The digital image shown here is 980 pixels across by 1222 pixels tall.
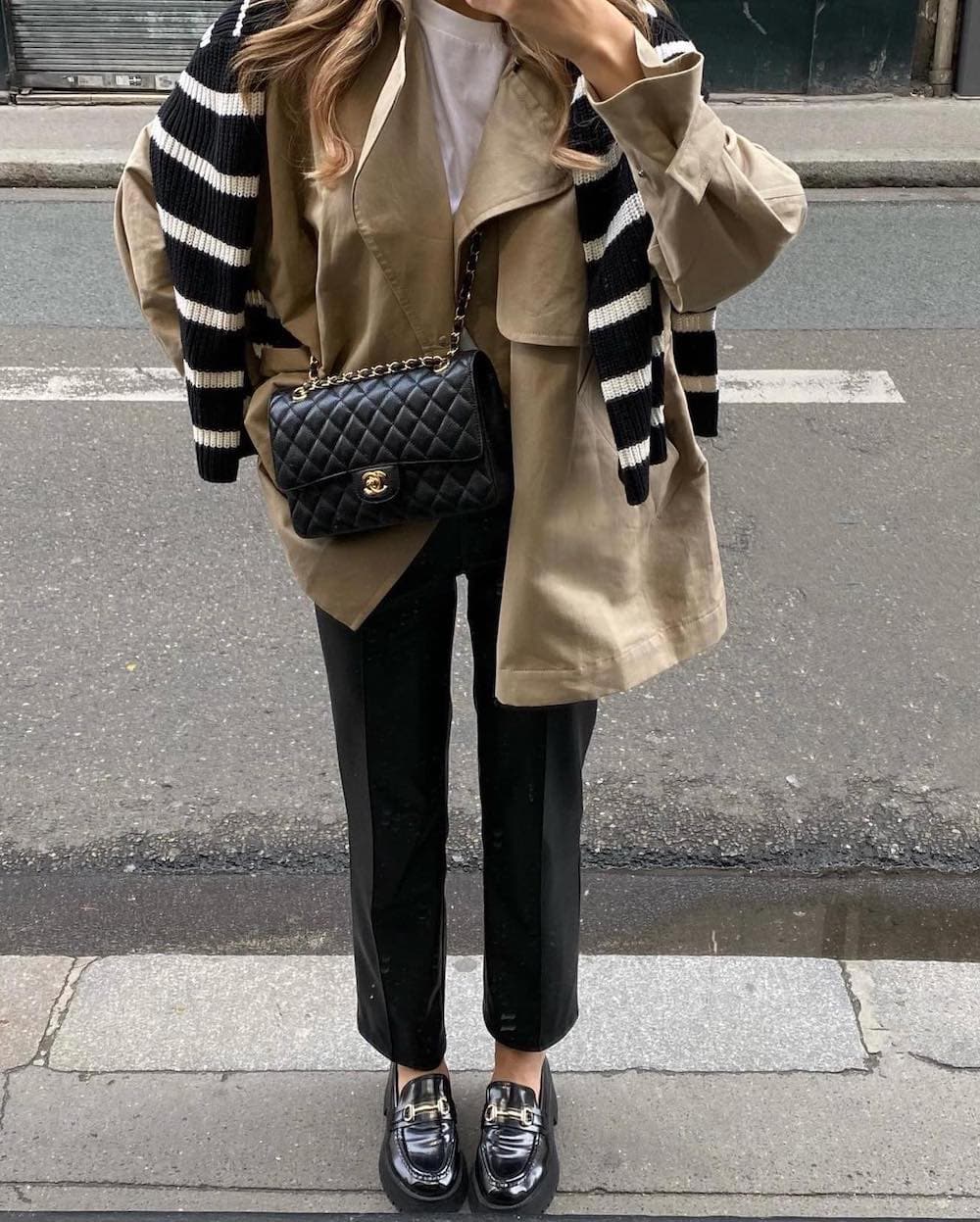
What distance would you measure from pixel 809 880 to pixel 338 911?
→ 99 centimetres

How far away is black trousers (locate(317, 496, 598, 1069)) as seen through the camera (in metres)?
1.80

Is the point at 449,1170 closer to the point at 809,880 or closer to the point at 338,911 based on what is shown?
the point at 338,911

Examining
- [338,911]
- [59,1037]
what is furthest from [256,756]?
[59,1037]

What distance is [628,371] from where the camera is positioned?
158 centimetres

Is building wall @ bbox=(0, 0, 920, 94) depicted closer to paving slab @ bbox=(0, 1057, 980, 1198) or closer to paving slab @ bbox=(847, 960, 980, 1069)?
paving slab @ bbox=(847, 960, 980, 1069)

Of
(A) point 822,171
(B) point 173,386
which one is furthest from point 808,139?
(B) point 173,386

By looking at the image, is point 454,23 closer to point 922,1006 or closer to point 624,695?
point 922,1006

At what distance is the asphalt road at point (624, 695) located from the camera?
2.97 m

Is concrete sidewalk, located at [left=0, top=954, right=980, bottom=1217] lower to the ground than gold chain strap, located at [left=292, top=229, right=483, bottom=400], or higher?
lower

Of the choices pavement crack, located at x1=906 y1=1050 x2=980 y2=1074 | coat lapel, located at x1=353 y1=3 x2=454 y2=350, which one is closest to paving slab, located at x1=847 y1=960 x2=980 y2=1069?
pavement crack, located at x1=906 y1=1050 x2=980 y2=1074

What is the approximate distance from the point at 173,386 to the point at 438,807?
365cm

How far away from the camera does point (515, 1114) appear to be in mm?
2092

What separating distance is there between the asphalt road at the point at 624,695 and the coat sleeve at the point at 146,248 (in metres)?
1.45

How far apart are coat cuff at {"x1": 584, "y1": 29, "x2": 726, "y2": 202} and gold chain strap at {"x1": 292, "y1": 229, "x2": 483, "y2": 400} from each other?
23 centimetres
